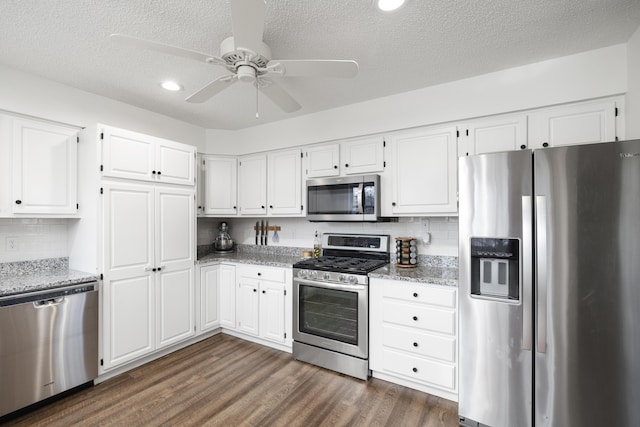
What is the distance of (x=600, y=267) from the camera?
1623 mm

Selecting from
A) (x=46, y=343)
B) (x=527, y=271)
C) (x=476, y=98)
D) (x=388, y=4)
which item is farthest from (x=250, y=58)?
(x=46, y=343)

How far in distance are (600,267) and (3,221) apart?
14.0 ft

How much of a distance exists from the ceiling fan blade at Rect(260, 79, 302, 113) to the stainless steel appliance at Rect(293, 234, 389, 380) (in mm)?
1472

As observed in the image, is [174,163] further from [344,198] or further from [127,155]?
[344,198]

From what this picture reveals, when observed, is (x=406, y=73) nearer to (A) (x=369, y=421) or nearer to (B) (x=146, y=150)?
(B) (x=146, y=150)

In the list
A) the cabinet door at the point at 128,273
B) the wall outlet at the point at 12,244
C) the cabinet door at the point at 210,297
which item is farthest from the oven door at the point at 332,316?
the wall outlet at the point at 12,244

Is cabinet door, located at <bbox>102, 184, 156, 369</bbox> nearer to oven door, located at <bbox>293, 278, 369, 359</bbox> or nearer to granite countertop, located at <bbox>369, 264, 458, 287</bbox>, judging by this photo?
oven door, located at <bbox>293, 278, 369, 359</bbox>

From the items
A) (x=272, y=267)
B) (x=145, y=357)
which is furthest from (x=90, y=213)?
(x=272, y=267)

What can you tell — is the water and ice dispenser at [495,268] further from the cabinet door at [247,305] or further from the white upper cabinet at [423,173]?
the cabinet door at [247,305]

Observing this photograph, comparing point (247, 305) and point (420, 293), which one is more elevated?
point (420, 293)

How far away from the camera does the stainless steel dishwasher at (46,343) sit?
6.71ft

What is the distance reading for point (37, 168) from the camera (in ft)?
8.16

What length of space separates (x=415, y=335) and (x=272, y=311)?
1.51 m

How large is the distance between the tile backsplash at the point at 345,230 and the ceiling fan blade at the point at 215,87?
2.02 metres
